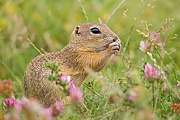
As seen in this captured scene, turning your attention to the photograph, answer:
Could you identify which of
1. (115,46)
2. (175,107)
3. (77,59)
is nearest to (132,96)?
(175,107)

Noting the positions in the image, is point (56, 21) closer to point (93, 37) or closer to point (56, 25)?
point (56, 25)

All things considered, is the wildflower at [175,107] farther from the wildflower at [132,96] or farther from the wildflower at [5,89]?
the wildflower at [5,89]

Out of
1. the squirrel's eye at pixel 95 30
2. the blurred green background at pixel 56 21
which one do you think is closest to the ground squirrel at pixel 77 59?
the squirrel's eye at pixel 95 30

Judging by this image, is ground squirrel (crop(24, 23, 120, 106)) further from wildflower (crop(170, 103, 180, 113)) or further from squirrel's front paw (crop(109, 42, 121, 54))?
wildflower (crop(170, 103, 180, 113))

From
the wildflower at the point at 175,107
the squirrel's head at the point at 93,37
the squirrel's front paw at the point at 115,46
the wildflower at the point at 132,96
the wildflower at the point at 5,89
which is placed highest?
the wildflower at the point at 5,89

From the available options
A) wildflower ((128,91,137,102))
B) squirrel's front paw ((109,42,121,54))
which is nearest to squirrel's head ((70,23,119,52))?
squirrel's front paw ((109,42,121,54))

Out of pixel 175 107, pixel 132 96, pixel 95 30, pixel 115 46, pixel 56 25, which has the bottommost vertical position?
pixel 175 107
